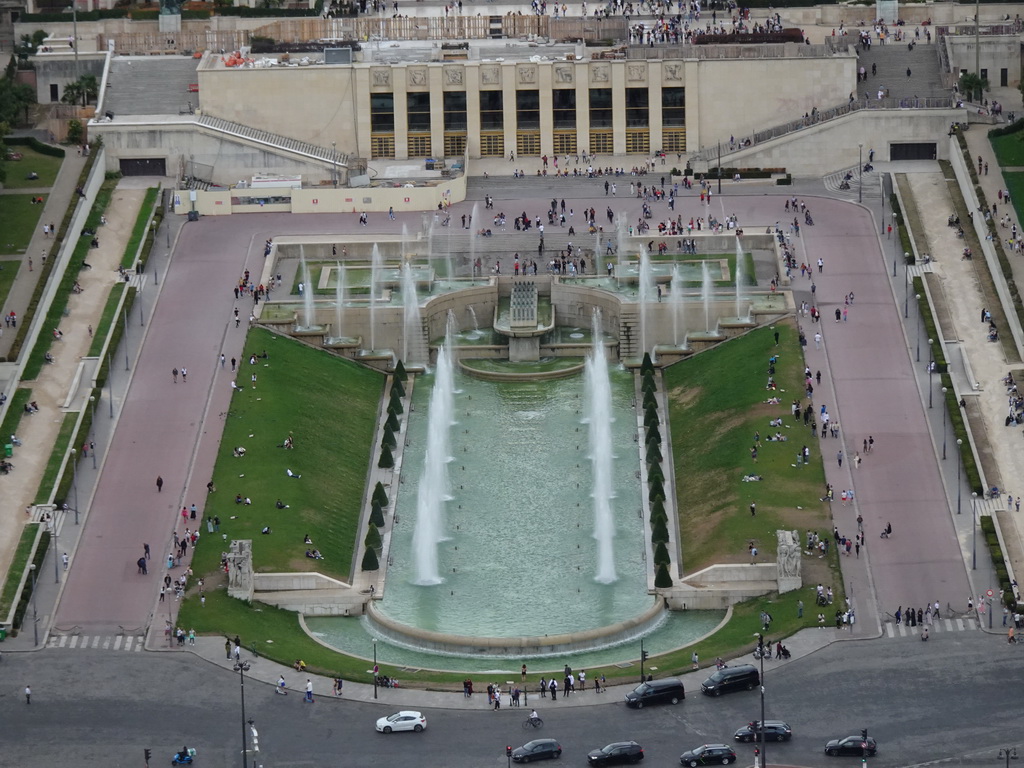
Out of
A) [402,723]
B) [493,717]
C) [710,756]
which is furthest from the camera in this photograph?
[493,717]

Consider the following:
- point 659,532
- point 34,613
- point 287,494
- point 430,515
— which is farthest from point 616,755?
point 287,494

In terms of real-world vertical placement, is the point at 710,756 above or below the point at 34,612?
below

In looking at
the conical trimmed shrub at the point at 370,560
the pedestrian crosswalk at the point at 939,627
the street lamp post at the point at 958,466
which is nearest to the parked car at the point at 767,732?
the pedestrian crosswalk at the point at 939,627

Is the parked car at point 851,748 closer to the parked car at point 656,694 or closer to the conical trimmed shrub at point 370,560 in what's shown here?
the parked car at point 656,694

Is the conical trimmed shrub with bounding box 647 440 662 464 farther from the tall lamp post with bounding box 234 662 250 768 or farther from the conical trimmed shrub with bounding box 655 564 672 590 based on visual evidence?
the tall lamp post with bounding box 234 662 250 768

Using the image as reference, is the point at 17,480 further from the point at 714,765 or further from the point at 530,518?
the point at 714,765

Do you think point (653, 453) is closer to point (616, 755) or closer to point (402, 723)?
point (402, 723)

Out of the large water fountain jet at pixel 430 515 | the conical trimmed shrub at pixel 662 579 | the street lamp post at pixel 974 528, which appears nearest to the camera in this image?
the street lamp post at pixel 974 528
